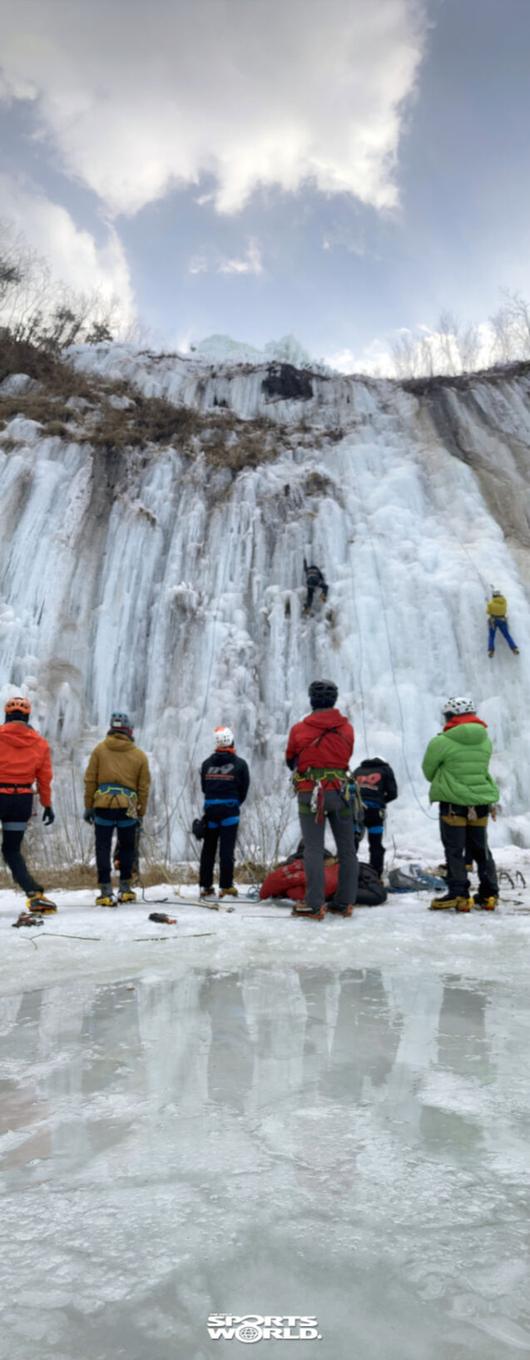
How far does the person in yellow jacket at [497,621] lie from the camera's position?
13.6m

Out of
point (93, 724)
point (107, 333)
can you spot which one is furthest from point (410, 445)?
point (107, 333)

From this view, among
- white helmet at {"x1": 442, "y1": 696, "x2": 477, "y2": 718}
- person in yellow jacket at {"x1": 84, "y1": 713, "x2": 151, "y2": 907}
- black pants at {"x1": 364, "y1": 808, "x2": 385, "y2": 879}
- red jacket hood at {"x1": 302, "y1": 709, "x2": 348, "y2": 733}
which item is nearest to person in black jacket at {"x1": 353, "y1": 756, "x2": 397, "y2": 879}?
black pants at {"x1": 364, "y1": 808, "x2": 385, "y2": 879}

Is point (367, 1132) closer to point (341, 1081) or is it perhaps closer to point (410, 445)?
point (341, 1081)

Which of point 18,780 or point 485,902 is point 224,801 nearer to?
point 18,780

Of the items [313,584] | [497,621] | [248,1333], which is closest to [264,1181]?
[248,1333]

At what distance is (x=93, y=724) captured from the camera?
13.2m

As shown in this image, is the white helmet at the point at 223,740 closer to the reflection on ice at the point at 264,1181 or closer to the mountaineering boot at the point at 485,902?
the mountaineering boot at the point at 485,902

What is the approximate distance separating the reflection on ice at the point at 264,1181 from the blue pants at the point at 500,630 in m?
11.3

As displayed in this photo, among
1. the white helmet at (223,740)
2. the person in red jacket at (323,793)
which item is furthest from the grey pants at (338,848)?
the white helmet at (223,740)

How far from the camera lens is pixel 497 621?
13.7m

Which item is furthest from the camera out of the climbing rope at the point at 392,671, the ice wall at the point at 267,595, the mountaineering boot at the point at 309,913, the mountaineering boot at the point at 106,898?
the ice wall at the point at 267,595

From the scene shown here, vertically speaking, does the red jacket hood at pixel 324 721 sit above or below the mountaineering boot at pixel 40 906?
above

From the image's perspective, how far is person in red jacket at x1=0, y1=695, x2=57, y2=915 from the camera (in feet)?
19.3

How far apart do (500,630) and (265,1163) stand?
12935mm
